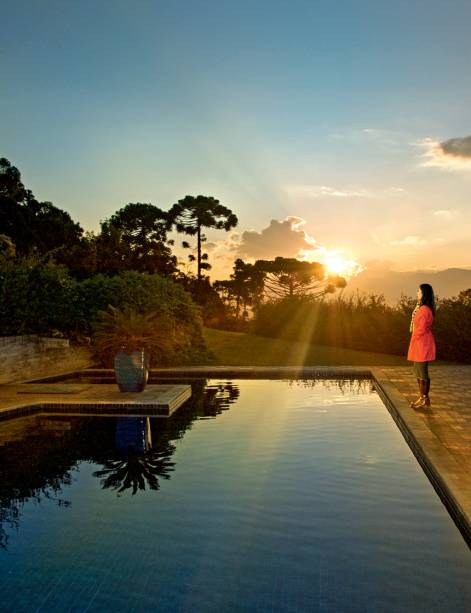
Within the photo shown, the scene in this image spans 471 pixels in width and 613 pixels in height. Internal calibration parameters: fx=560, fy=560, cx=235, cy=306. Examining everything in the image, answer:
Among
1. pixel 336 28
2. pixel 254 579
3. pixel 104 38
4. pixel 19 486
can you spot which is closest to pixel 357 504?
pixel 254 579

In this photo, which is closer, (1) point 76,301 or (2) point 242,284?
(1) point 76,301

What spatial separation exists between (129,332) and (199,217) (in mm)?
30914

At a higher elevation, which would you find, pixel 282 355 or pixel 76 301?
pixel 76 301

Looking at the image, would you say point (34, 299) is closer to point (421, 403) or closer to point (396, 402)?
point (396, 402)

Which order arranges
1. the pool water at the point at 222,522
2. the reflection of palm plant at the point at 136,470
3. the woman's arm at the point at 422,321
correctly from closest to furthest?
1. the pool water at the point at 222,522
2. the reflection of palm plant at the point at 136,470
3. the woman's arm at the point at 422,321

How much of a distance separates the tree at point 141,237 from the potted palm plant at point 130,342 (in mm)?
21380

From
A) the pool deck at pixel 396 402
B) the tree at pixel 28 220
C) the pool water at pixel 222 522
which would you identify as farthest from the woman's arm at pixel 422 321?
the tree at pixel 28 220

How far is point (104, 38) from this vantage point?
13359 millimetres

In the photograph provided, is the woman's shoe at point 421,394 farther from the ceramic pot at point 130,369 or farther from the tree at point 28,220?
the tree at point 28,220

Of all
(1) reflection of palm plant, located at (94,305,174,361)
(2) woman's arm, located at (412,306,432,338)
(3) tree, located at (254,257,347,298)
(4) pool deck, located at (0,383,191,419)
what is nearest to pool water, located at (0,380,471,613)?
(4) pool deck, located at (0,383,191,419)

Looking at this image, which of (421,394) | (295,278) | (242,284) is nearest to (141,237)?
(242,284)

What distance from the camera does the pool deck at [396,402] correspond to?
16.9 ft

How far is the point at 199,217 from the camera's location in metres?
42.1

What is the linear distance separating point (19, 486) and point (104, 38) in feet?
37.6
